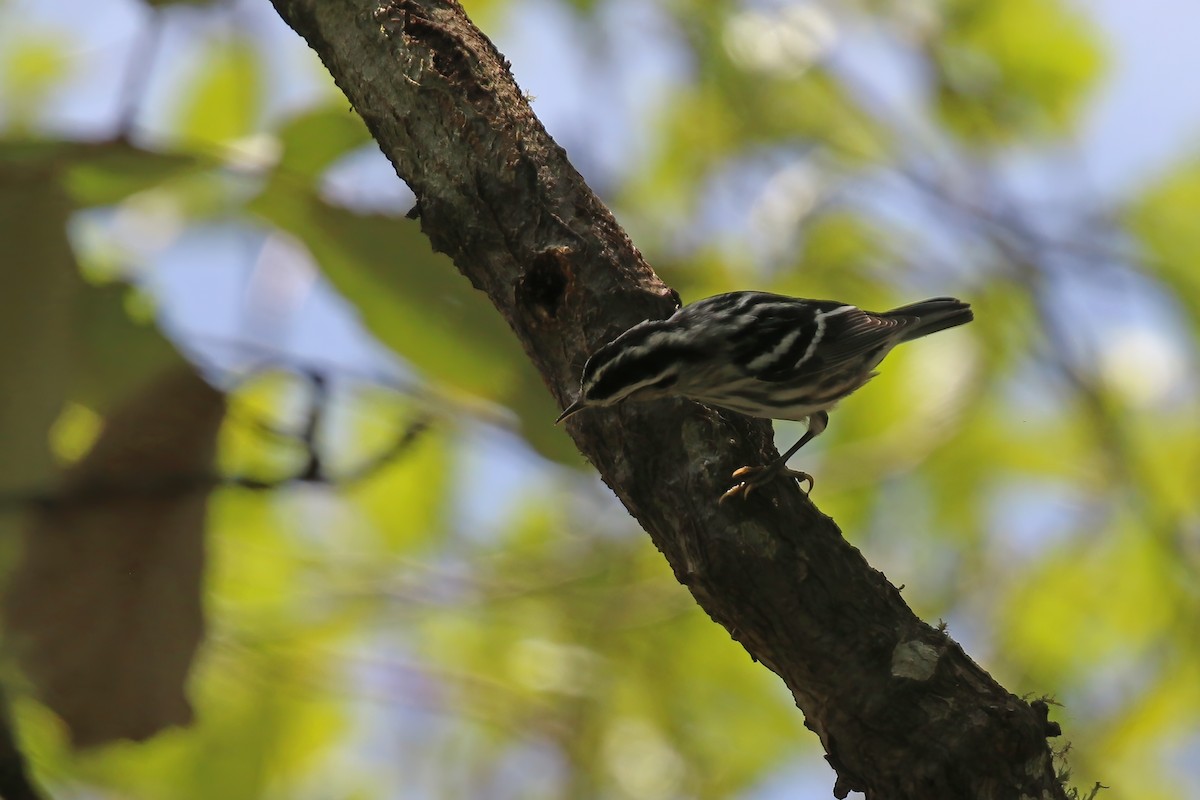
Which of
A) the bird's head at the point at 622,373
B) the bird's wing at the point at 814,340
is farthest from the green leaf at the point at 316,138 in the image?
the bird's wing at the point at 814,340

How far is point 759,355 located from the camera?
2.64 meters

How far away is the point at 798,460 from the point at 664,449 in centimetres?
174

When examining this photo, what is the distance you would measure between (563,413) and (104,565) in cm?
82

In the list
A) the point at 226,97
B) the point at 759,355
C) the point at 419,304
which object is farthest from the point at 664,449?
the point at 226,97

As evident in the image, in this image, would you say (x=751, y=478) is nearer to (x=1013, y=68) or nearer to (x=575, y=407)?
(x=575, y=407)

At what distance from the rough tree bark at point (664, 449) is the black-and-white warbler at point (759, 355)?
4 centimetres

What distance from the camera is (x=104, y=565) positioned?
80.0 inches

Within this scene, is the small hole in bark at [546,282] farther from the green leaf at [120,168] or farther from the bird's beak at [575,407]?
the green leaf at [120,168]

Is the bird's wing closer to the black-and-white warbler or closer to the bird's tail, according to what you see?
the black-and-white warbler

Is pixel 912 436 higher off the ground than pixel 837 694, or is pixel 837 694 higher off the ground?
pixel 912 436

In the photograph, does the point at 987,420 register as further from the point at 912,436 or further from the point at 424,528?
the point at 424,528

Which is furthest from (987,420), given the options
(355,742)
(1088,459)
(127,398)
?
(127,398)

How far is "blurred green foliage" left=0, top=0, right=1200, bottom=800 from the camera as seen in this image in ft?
11.3

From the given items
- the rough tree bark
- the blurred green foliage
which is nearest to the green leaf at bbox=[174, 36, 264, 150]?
the blurred green foliage
